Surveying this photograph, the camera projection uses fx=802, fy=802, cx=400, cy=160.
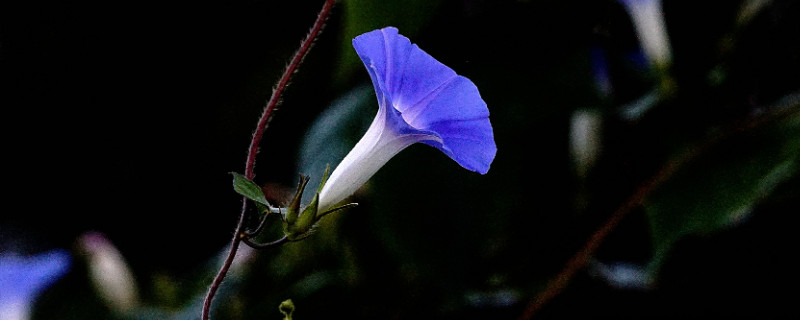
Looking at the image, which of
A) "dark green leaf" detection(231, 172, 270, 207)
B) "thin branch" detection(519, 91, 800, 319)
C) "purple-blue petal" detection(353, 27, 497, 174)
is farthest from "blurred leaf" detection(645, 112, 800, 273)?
"dark green leaf" detection(231, 172, 270, 207)

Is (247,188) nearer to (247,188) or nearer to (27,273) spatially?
(247,188)

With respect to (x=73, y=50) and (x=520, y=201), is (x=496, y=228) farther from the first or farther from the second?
(x=73, y=50)

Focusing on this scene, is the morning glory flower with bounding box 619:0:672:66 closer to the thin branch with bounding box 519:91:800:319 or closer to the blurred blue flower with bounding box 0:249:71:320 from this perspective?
the thin branch with bounding box 519:91:800:319

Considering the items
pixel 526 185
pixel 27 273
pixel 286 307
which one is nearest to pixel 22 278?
pixel 27 273

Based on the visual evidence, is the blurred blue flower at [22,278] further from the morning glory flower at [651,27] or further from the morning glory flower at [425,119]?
the morning glory flower at [651,27]

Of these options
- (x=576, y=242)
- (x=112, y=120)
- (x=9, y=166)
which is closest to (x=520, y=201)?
(x=576, y=242)

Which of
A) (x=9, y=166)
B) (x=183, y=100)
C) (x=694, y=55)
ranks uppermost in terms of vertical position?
(x=694, y=55)
